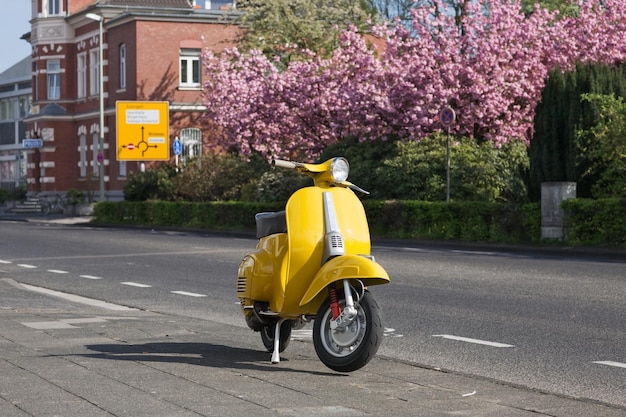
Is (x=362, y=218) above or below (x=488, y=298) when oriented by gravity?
above

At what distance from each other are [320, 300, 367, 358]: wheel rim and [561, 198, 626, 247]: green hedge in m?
18.0

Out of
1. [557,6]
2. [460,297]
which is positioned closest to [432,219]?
[460,297]

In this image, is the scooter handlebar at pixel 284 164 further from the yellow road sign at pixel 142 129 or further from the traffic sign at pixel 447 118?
the yellow road sign at pixel 142 129

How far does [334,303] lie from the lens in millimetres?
8477

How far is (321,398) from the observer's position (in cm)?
740

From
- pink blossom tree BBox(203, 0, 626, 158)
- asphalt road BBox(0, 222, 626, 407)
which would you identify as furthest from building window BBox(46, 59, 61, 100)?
asphalt road BBox(0, 222, 626, 407)

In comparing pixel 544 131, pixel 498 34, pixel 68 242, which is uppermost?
pixel 498 34

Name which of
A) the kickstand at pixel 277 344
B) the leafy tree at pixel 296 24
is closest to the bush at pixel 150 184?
the leafy tree at pixel 296 24

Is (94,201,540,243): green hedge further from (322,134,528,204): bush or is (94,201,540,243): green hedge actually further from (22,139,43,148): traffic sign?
(22,139,43,148): traffic sign

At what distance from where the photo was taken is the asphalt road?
9586 millimetres

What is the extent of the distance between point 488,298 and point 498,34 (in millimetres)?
24300

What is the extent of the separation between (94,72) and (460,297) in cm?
5480

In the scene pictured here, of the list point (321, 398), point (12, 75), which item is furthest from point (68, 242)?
point (12, 75)

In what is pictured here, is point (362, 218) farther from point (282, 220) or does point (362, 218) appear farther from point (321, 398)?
point (321, 398)
